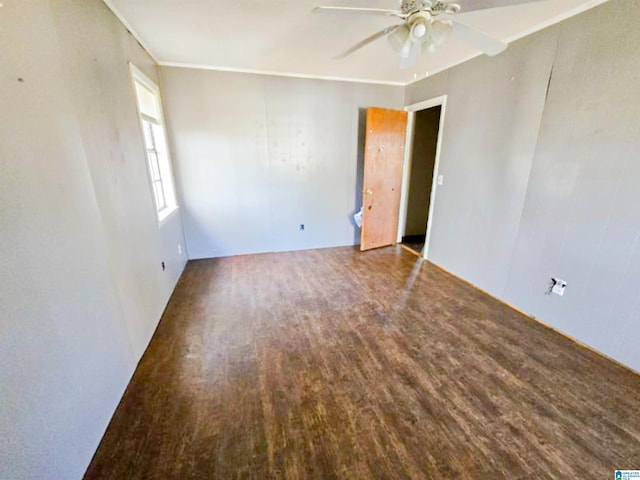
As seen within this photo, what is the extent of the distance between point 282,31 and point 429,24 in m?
1.30

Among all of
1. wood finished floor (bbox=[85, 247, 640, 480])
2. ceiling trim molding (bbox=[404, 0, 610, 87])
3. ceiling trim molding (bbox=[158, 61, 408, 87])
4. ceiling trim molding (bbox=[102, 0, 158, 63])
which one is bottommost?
wood finished floor (bbox=[85, 247, 640, 480])

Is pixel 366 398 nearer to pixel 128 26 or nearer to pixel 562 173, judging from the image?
pixel 562 173

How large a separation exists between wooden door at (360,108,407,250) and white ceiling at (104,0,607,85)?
0.68 meters

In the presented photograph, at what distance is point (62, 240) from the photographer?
4.03ft

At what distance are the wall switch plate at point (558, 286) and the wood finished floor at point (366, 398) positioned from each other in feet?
1.17

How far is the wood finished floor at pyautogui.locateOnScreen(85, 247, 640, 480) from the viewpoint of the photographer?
51.9 inches

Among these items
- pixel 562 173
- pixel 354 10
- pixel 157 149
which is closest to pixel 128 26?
pixel 157 149

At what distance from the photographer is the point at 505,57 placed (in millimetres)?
2553

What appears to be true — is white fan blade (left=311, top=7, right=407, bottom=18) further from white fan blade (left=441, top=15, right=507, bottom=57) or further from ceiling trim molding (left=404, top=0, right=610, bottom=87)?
ceiling trim molding (left=404, top=0, right=610, bottom=87)

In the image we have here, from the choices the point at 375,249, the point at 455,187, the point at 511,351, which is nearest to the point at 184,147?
the point at 375,249

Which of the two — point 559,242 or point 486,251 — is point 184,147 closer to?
point 486,251

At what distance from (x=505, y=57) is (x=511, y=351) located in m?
2.64

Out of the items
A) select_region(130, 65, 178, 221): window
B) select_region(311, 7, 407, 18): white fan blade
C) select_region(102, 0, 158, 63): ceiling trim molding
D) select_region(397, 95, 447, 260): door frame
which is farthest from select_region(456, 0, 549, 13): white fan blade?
select_region(130, 65, 178, 221): window

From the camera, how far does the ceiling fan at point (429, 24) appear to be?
1.49 meters
